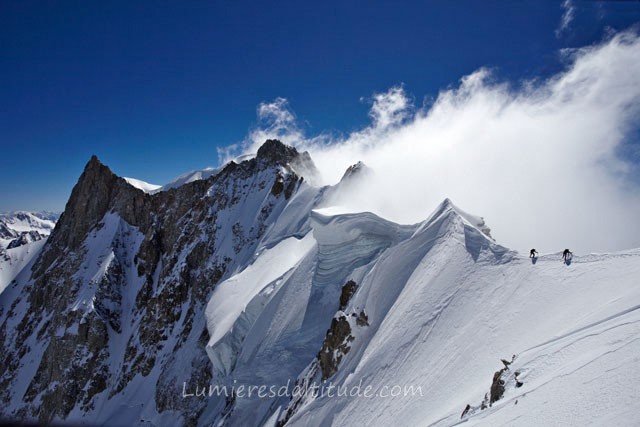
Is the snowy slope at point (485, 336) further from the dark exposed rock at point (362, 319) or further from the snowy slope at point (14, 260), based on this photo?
the snowy slope at point (14, 260)

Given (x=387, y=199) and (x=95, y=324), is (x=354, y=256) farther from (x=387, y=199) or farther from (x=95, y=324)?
(x=95, y=324)

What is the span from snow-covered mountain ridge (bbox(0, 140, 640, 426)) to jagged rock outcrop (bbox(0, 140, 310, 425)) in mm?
396

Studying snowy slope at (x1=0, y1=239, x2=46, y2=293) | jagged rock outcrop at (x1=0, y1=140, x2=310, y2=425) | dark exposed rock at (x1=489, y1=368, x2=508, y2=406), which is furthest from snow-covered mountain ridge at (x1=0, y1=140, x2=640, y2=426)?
snowy slope at (x1=0, y1=239, x2=46, y2=293)

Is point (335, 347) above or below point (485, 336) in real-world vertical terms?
below

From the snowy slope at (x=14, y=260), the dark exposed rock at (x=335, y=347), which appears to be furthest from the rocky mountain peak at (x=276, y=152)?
the snowy slope at (x=14, y=260)

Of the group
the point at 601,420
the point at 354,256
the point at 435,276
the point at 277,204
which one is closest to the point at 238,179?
the point at 277,204

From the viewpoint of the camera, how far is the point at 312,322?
31984mm

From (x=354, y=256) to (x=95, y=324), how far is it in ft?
232

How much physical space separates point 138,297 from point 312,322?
68.0m

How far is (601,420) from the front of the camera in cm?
721

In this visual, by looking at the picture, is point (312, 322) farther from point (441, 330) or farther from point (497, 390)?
point (497, 390)

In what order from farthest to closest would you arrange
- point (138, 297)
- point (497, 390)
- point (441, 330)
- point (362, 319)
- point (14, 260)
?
point (14, 260), point (138, 297), point (362, 319), point (441, 330), point (497, 390)

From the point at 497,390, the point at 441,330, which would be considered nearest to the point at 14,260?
the point at 441,330

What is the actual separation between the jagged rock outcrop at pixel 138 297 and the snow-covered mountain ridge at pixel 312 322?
396mm
